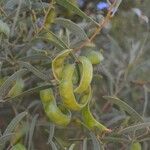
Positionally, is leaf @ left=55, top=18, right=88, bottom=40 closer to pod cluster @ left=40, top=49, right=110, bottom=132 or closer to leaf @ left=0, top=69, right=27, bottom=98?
pod cluster @ left=40, top=49, right=110, bottom=132

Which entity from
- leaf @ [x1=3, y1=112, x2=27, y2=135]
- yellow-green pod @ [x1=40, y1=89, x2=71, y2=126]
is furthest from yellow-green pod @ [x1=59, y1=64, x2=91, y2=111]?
leaf @ [x1=3, y1=112, x2=27, y2=135]

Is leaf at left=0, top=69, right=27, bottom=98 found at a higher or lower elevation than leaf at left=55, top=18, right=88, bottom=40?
lower

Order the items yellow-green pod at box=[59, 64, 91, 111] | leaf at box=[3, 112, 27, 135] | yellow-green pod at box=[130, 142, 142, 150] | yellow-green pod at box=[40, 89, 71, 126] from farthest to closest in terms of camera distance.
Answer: yellow-green pod at box=[130, 142, 142, 150], leaf at box=[3, 112, 27, 135], yellow-green pod at box=[40, 89, 71, 126], yellow-green pod at box=[59, 64, 91, 111]

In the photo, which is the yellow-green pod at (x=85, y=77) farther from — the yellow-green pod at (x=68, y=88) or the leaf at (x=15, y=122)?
the leaf at (x=15, y=122)

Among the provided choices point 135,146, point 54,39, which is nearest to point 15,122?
point 54,39

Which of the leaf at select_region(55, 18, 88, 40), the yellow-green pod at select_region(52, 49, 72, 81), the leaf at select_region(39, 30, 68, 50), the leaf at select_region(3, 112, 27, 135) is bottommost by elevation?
the leaf at select_region(3, 112, 27, 135)

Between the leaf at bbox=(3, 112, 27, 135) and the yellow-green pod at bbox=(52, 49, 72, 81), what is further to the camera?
the leaf at bbox=(3, 112, 27, 135)

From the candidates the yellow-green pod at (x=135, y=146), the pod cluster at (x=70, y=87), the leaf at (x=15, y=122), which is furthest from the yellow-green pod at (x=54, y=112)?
the yellow-green pod at (x=135, y=146)

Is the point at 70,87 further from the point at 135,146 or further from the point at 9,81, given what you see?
the point at 135,146
